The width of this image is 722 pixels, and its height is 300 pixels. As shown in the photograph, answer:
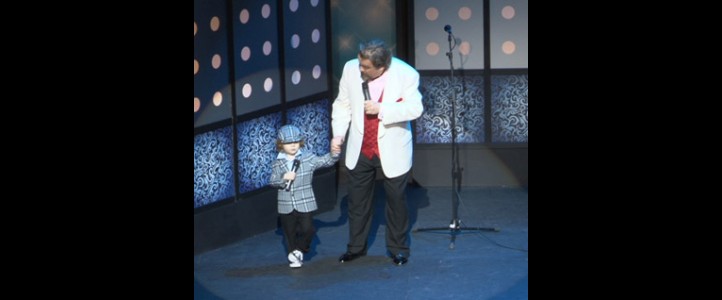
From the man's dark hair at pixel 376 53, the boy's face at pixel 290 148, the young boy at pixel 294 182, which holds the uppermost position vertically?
the man's dark hair at pixel 376 53

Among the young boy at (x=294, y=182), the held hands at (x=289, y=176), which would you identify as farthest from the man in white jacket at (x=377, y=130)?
the held hands at (x=289, y=176)

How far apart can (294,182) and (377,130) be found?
61cm

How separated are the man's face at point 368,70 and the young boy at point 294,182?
1.69 feet

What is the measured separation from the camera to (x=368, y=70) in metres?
7.15

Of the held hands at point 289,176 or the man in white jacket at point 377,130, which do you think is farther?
the held hands at point 289,176

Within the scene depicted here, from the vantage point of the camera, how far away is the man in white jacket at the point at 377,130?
7.17 meters

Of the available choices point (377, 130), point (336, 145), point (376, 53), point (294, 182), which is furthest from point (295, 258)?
point (376, 53)

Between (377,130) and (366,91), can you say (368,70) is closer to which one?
(366,91)

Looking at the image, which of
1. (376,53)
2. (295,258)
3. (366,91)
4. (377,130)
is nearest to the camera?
(376,53)

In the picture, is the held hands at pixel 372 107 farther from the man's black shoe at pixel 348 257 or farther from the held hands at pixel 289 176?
the man's black shoe at pixel 348 257

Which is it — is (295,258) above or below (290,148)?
below

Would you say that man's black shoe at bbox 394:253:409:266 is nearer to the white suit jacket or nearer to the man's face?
the white suit jacket
